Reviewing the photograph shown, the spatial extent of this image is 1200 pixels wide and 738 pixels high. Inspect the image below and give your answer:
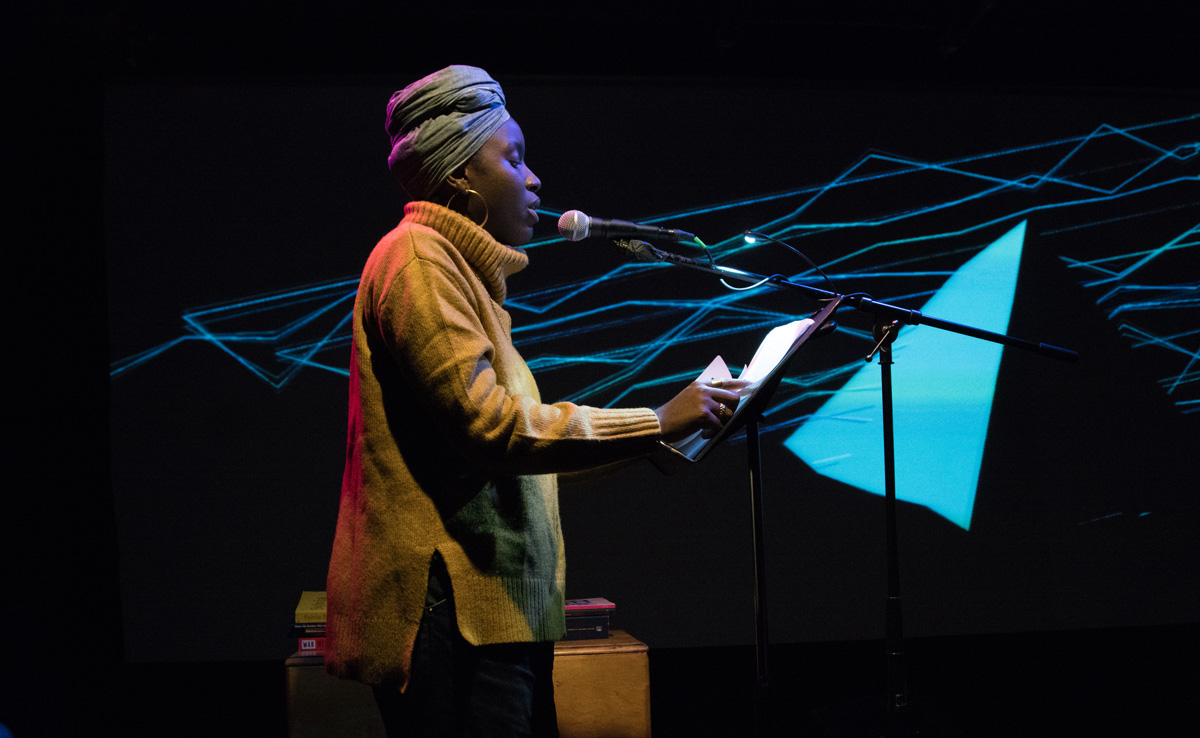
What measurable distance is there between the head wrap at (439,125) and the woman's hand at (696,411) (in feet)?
1.60

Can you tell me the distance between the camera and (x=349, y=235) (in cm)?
364

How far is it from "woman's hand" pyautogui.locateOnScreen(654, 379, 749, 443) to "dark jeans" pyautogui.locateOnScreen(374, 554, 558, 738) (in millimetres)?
350

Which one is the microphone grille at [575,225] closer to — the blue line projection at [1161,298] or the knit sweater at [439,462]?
the knit sweater at [439,462]

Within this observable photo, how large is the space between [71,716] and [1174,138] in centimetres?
538

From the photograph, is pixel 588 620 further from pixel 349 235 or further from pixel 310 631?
pixel 349 235

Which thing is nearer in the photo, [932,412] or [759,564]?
[759,564]

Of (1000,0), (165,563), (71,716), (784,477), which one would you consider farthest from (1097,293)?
(71,716)

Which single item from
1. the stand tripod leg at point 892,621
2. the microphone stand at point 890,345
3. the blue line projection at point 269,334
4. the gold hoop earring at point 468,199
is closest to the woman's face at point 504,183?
the gold hoop earring at point 468,199

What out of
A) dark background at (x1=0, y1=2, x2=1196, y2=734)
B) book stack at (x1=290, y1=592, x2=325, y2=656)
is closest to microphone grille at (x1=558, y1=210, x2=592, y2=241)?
book stack at (x1=290, y1=592, x2=325, y2=656)

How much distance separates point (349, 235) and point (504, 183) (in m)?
2.57

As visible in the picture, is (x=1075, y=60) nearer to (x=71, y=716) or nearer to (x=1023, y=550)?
(x=1023, y=550)

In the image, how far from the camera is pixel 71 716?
3029 millimetres

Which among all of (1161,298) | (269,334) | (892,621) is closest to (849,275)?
(1161,298)

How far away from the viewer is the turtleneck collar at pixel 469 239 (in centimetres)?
121
